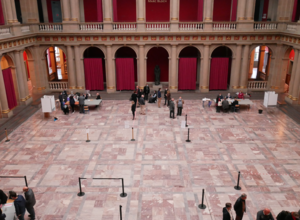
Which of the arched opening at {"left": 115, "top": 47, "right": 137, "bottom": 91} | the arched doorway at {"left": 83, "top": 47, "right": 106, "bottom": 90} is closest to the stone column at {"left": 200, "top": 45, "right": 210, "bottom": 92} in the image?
the arched opening at {"left": 115, "top": 47, "right": 137, "bottom": 91}

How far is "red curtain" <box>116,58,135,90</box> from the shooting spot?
25.3 m

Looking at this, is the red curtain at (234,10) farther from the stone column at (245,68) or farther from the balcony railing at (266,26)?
the stone column at (245,68)

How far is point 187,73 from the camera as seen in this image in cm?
2550

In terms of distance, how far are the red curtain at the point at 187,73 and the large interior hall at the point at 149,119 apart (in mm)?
92

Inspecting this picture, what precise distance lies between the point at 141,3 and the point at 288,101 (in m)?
14.3

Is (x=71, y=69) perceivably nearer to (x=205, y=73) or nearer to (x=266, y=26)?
(x=205, y=73)

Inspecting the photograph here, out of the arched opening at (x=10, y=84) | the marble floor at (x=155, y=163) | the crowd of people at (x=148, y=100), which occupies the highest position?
the arched opening at (x=10, y=84)

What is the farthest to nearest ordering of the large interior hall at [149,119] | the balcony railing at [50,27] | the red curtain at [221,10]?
the red curtain at [221,10] → the balcony railing at [50,27] → the large interior hall at [149,119]

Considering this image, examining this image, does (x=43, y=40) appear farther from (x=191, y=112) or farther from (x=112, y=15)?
(x=191, y=112)

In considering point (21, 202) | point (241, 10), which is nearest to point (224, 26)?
point (241, 10)

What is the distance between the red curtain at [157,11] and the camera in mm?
25922

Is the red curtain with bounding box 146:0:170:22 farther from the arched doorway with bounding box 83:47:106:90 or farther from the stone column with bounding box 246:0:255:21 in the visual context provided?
the stone column with bounding box 246:0:255:21

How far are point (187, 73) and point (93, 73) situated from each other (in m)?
8.57

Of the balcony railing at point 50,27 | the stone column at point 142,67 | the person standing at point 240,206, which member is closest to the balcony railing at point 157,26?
the stone column at point 142,67
